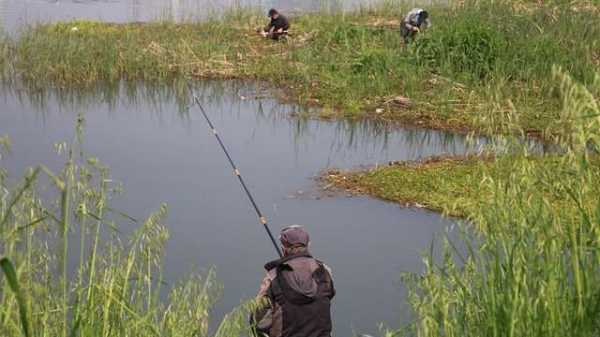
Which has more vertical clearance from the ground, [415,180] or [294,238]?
[294,238]

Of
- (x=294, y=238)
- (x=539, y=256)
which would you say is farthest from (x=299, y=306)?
(x=539, y=256)

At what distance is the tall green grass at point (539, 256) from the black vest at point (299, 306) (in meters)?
1.31

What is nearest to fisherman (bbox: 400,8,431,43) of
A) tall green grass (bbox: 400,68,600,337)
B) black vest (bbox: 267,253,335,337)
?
black vest (bbox: 267,253,335,337)

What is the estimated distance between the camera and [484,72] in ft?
45.0

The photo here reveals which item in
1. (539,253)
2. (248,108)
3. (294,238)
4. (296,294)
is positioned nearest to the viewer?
(539,253)

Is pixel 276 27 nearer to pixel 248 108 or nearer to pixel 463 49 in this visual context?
pixel 248 108

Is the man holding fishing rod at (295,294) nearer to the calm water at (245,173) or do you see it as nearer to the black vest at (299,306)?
the black vest at (299,306)

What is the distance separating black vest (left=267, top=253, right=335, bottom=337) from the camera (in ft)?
15.0

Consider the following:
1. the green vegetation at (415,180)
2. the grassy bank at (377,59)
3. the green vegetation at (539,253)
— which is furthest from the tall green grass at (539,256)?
the grassy bank at (377,59)

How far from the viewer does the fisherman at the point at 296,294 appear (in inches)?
181

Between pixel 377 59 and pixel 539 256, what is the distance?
1139cm

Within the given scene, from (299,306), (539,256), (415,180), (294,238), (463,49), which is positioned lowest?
(415,180)

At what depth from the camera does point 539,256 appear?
297 centimetres

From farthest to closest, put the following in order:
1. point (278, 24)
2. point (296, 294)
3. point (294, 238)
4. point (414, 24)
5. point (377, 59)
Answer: point (278, 24), point (414, 24), point (377, 59), point (294, 238), point (296, 294)
